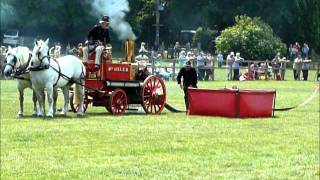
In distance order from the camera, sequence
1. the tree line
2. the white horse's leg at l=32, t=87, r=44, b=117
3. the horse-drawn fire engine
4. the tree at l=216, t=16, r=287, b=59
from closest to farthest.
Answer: the white horse's leg at l=32, t=87, r=44, b=117, the horse-drawn fire engine, the tree at l=216, t=16, r=287, b=59, the tree line

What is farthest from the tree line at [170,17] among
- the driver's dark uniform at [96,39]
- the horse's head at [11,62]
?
the horse's head at [11,62]

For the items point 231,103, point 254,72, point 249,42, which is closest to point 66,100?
point 231,103

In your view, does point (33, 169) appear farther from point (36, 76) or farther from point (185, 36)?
point (185, 36)

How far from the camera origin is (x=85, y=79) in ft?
67.4

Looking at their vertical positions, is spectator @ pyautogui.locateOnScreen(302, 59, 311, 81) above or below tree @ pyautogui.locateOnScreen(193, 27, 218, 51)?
below

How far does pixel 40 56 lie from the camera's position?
19.0 m

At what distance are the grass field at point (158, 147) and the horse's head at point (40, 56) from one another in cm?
124

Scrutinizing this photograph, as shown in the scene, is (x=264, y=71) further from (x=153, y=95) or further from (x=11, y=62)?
(x=11, y=62)

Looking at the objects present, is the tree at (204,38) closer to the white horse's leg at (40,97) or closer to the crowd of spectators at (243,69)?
the crowd of spectators at (243,69)

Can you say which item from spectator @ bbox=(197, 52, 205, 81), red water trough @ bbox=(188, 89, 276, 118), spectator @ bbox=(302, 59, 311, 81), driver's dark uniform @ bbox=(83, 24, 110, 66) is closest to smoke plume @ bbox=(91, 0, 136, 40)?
spectator @ bbox=(197, 52, 205, 81)

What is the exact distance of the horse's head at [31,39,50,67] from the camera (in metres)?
18.9

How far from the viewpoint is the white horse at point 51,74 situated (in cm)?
1897

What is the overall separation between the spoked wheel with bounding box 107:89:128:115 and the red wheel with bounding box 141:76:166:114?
1.86ft

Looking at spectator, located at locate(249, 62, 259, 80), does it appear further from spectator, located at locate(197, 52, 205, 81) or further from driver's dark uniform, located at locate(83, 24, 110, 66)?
driver's dark uniform, located at locate(83, 24, 110, 66)
